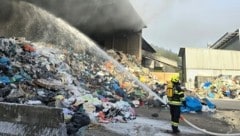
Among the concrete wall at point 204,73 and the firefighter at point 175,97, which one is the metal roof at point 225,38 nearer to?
the concrete wall at point 204,73

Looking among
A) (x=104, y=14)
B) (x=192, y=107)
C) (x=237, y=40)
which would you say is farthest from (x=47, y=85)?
(x=237, y=40)

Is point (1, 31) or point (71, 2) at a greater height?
point (71, 2)

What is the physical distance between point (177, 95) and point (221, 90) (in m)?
18.6

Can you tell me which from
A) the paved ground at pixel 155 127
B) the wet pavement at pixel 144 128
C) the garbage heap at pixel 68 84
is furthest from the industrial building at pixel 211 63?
the wet pavement at pixel 144 128

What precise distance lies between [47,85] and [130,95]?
4292 mm

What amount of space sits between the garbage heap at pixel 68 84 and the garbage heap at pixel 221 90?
8.13m

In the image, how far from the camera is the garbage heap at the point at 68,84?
29.7ft

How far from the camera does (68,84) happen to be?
12.5 m

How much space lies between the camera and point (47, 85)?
1108cm

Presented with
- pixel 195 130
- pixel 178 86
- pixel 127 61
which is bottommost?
pixel 195 130

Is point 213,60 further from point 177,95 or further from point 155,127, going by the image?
point 177,95

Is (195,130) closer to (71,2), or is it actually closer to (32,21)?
(32,21)

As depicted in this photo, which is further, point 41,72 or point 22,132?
point 41,72

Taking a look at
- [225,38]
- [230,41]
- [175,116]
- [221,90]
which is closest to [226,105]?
[221,90]
